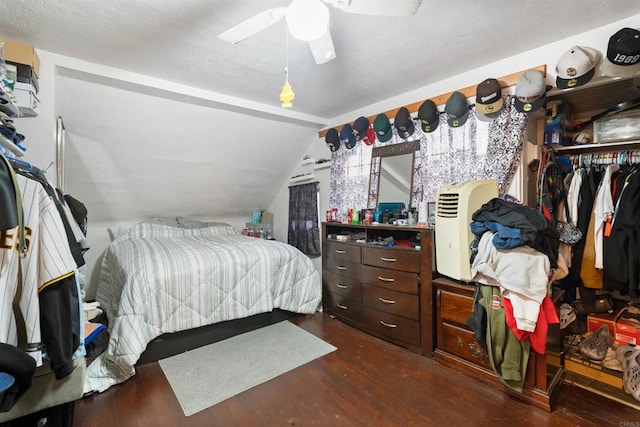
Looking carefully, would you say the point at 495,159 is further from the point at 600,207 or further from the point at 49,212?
the point at 49,212

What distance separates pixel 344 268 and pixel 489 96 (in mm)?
1977

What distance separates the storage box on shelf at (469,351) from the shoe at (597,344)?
0.17 meters

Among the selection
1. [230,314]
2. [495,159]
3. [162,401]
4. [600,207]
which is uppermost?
[495,159]

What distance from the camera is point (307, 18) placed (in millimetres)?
1322

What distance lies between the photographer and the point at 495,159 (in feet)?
7.67

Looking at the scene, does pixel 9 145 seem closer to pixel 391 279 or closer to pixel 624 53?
pixel 391 279

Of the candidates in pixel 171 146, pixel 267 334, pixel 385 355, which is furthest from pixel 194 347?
pixel 171 146

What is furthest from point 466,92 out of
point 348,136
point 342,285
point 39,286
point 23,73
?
point 23,73

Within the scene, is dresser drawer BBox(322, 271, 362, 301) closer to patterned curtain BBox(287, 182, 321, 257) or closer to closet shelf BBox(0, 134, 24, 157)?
patterned curtain BBox(287, 182, 321, 257)

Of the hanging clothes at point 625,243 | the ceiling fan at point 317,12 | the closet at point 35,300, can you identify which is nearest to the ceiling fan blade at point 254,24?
the ceiling fan at point 317,12

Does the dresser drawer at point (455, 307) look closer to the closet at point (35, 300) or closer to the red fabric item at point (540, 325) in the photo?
the red fabric item at point (540, 325)

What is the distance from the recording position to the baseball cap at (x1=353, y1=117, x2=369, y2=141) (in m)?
3.29

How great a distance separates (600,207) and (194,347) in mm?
3339

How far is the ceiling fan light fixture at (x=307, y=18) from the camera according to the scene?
1295 mm
